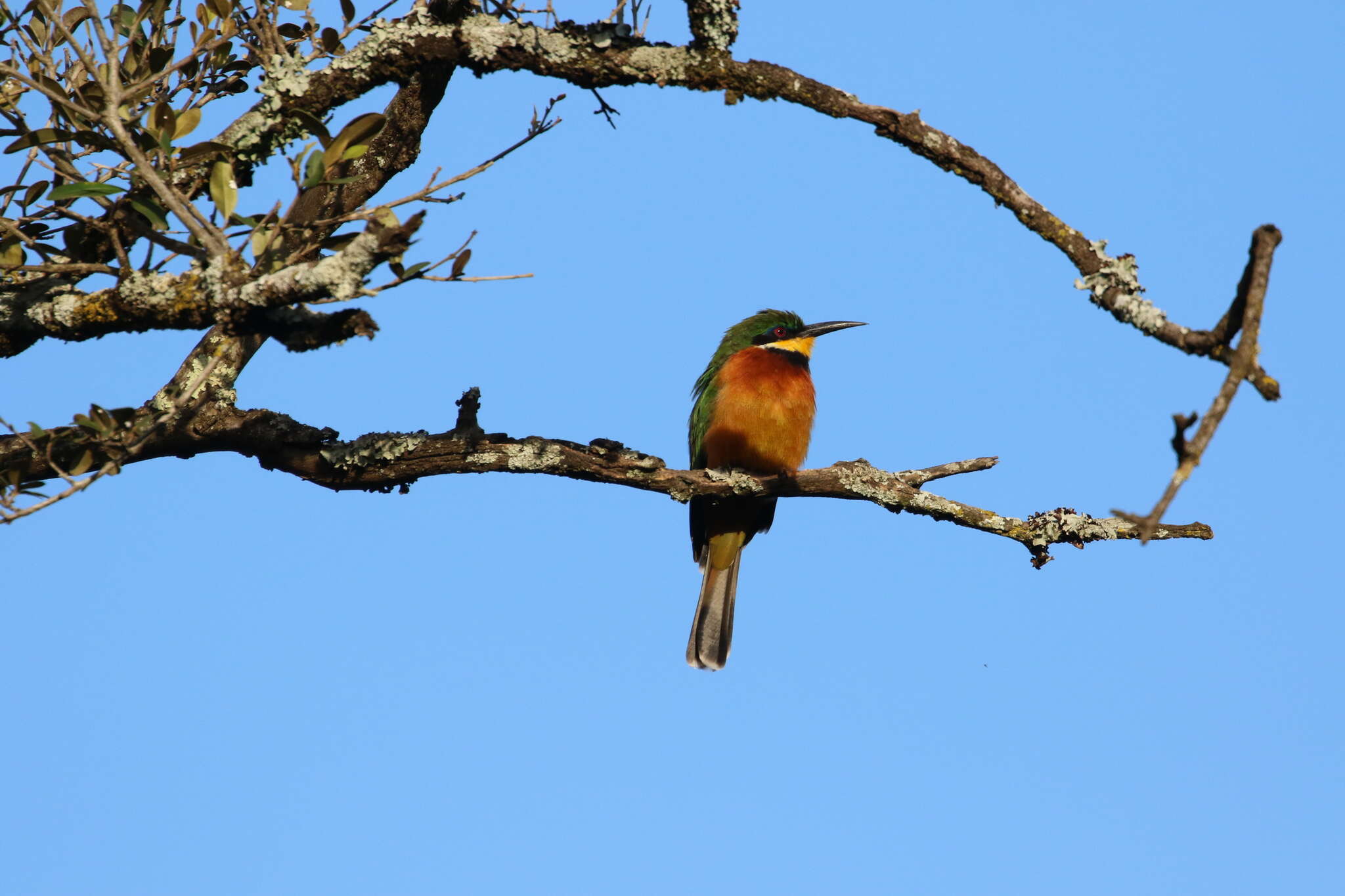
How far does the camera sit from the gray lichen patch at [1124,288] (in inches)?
90.1

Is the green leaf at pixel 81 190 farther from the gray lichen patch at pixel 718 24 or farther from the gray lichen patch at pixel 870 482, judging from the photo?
the gray lichen patch at pixel 870 482

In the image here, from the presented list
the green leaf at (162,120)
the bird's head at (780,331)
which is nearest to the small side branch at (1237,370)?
the green leaf at (162,120)

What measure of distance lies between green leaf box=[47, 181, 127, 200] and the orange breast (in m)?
3.39

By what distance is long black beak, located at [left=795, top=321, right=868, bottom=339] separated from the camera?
21.7 ft

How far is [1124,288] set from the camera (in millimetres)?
2395

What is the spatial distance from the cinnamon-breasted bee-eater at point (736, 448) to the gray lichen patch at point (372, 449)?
7.64ft

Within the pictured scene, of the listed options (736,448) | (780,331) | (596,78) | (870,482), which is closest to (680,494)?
(870,482)

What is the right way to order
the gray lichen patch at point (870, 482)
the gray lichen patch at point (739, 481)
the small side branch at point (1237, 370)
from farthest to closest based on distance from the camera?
the gray lichen patch at point (739, 481) → the gray lichen patch at point (870, 482) → the small side branch at point (1237, 370)

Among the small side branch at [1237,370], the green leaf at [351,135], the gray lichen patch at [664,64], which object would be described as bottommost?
the small side branch at [1237,370]

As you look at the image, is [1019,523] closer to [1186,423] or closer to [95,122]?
[1186,423]

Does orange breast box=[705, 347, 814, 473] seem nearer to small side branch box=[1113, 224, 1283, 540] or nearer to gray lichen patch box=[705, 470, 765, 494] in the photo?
gray lichen patch box=[705, 470, 765, 494]

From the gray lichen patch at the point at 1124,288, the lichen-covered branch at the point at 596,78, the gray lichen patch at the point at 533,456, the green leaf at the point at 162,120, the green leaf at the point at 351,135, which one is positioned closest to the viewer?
the gray lichen patch at the point at 1124,288

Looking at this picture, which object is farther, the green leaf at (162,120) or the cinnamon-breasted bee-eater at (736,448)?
the cinnamon-breasted bee-eater at (736,448)

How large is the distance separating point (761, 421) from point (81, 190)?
3.47m
